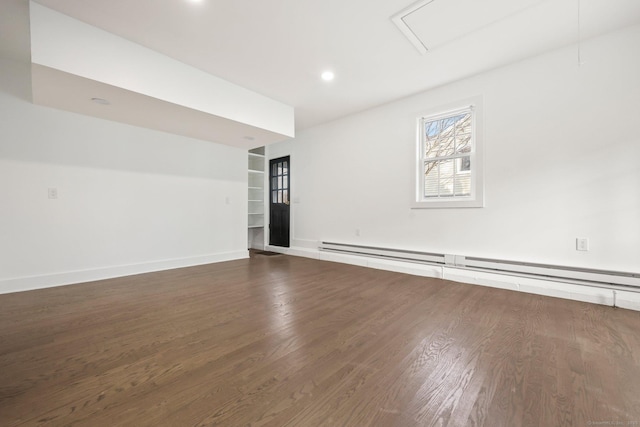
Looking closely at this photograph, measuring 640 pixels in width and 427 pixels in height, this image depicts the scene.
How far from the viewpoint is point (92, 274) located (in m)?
3.47

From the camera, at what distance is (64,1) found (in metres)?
2.18

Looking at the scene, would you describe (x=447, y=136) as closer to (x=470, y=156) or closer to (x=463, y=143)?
(x=463, y=143)

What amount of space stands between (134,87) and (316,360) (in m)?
3.16

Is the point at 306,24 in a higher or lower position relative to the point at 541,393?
higher

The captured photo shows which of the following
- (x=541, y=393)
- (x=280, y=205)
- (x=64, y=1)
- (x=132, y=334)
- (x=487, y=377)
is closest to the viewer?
(x=541, y=393)

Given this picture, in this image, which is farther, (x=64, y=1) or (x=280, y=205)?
(x=280, y=205)

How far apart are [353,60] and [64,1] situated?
2.75 m

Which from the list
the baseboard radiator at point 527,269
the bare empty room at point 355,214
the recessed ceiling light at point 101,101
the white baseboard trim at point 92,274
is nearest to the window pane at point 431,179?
the bare empty room at point 355,214

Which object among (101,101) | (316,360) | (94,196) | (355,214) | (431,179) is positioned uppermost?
(101,101)

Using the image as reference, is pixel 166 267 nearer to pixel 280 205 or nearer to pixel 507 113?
pixel 280 205

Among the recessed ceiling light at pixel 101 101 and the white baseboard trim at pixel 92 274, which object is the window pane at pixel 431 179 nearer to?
the white baseboard trim at pixel 92 274

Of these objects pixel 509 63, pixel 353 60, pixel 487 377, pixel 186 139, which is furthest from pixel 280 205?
pixel 487 377

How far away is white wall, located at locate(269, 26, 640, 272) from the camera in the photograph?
2633 millimetres

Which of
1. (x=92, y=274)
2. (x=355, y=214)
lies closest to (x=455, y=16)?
(x=355, y=214)
